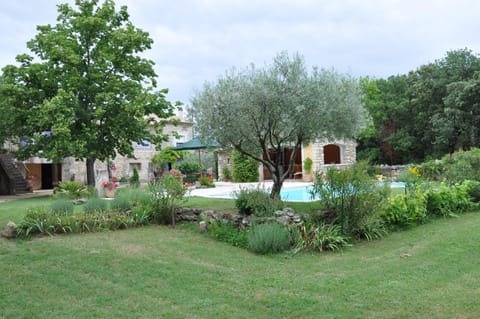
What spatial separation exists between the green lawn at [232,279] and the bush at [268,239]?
230 mm

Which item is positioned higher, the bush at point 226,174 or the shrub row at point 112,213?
the bush at point 226,174

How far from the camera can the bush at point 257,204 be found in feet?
26.2

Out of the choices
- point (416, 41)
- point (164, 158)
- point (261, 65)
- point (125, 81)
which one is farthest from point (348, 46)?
point (164, 158)

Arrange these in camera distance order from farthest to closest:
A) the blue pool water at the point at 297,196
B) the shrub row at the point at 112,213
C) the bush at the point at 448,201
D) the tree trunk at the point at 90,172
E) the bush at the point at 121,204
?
the tree trunk at the point at 90,172
the blue pool water at the point at 297,196
the bush at the point at 121,204
the bush at the point at 448,201
the shrub row at the point at 112,213

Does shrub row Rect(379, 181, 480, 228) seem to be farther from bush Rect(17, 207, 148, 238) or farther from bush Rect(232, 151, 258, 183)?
bush Rect(232, 151, 258, 183)

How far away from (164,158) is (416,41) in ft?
46.8

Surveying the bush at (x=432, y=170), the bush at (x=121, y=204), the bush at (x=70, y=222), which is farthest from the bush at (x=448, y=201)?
the bush at (x=432, y=170)

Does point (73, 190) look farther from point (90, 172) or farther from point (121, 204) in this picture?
point (121, 204)

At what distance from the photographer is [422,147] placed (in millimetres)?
29297

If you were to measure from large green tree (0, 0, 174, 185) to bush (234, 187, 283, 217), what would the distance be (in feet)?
30.6

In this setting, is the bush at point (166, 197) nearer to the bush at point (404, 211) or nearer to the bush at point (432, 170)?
the bush at point (404, 211)

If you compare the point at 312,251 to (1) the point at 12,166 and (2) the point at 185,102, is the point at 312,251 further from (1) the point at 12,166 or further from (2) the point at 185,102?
(1) the point at 12,166

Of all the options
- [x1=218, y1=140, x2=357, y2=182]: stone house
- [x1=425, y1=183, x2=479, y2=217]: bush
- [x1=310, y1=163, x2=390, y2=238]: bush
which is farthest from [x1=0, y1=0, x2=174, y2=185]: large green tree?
[x1=425, y1=183, x2=479, y2=217]: bush

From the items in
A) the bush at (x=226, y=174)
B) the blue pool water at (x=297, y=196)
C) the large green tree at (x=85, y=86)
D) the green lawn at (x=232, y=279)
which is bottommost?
the green lawn at (x=232, y=279)
